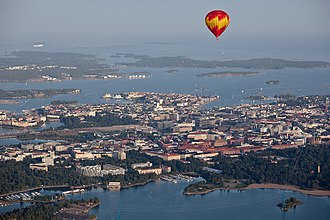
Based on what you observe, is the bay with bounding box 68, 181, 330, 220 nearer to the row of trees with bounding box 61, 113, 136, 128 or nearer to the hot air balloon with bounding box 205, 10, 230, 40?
the hot air balloon with bounding box 205, 10, 230, 40

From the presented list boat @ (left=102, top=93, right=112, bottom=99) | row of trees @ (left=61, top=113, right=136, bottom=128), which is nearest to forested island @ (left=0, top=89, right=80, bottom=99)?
boat @ (left=102, top=93, right=112, bottom=99)

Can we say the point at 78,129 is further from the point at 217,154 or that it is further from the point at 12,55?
the point at 12,55

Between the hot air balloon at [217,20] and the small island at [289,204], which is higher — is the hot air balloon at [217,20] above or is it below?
above

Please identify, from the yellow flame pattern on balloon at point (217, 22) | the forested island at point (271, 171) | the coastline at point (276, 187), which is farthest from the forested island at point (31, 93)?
the yellow flame pattern on balloon at point (217, 22)

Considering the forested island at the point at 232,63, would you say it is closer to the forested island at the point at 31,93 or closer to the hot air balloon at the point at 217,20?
the forested island at the point at 31,93

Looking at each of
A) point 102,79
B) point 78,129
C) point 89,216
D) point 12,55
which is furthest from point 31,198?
point 12,55
